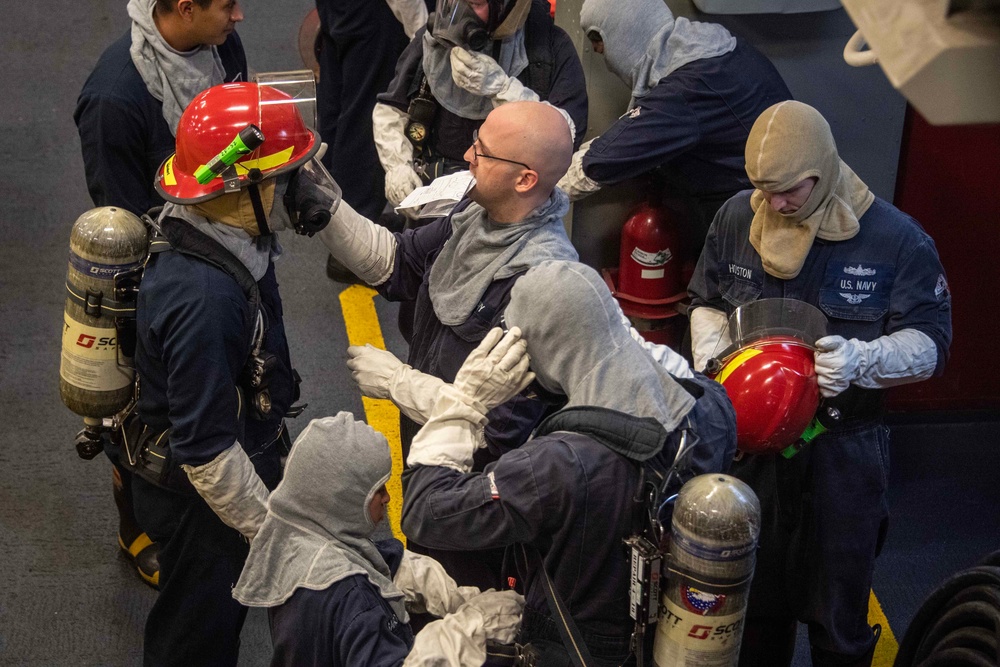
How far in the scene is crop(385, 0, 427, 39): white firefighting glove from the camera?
5.71 m

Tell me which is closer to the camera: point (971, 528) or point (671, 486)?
point (671, 486)

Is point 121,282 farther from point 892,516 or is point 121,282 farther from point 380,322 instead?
point 892,516

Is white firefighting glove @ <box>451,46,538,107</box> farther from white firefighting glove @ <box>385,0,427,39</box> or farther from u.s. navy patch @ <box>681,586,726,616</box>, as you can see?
u.s. navy patch @ <box>681,586,726,616</box>

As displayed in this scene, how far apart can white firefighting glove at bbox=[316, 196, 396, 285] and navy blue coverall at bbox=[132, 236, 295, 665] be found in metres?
0.24

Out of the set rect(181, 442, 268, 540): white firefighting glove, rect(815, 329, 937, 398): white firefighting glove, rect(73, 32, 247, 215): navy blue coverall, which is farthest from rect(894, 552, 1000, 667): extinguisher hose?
rect(73, 32, 247, 215): navy blue coverall

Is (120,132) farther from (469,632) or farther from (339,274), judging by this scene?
(339,274)

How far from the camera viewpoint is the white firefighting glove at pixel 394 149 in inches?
187

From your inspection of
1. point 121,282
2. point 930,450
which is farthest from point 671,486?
point 930,450

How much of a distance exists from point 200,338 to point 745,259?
6.04ft

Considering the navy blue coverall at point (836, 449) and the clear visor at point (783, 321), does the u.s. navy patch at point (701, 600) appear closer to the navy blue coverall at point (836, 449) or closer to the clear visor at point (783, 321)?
the clear visor at point (783, 321)

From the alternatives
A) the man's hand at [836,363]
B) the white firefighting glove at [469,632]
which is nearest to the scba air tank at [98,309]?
the white firefighting glove at [469,632]

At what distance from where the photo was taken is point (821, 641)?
12.2 ft

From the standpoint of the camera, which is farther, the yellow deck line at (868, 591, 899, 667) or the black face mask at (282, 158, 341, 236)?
the yellow deck line at (868, 591, 899, 667)

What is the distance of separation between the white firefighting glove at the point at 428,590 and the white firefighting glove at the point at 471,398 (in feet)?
1.79
